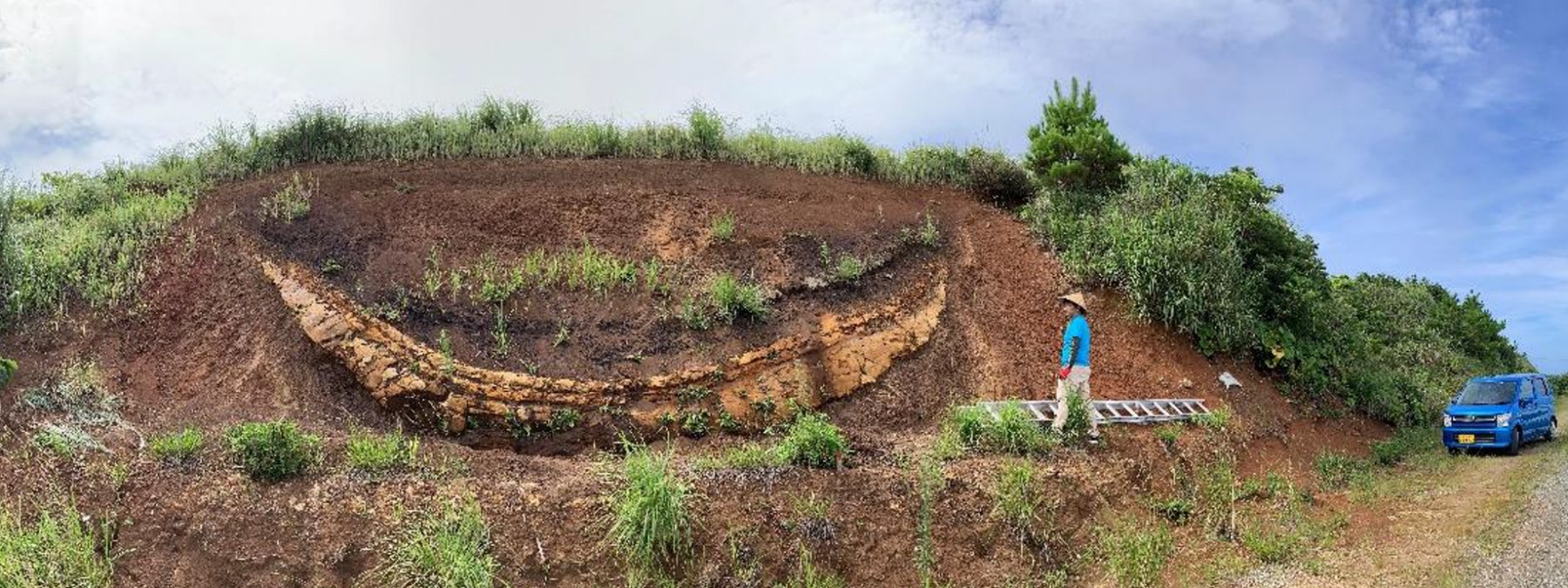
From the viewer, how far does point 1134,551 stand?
30.0ft

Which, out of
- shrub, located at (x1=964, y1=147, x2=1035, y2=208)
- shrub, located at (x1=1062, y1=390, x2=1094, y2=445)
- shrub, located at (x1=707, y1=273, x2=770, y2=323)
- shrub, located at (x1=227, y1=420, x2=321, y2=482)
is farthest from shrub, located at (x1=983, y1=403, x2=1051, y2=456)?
shrub, located at (x1=964, y1=147, x2=1035, y2=208)

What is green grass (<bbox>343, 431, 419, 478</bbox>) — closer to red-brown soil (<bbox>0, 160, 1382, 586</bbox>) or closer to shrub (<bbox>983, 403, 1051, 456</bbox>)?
red-brown soil (<bbox>0, 160, 1382, 586</bbox>)

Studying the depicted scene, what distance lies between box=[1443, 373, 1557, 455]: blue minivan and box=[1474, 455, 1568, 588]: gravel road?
3.28m

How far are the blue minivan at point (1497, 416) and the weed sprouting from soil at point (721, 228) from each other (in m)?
9.59

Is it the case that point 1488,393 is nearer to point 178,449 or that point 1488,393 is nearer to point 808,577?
point 808,577

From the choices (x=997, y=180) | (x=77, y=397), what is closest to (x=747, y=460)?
(x=77, y=397)

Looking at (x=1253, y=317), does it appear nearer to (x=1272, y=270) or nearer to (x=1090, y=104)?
(x=1272, y=270)

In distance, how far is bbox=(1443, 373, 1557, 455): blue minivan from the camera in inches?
551

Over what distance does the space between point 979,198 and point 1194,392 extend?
443cm

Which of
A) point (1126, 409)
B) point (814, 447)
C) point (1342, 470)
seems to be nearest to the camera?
point (814, 447)

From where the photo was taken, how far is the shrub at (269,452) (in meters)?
8.57

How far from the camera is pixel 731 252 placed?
12.5m

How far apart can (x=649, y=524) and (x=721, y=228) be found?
5.20m

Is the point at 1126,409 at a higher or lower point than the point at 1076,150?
lower
